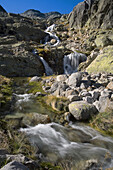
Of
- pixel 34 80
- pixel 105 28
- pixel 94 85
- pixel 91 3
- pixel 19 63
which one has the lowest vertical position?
pixel 94 85

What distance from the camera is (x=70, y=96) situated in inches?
389

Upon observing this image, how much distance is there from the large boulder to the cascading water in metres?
0.74

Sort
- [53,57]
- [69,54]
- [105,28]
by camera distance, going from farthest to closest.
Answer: [105,28] → [69,54] → [53,57]

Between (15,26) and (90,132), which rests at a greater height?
(15,26)

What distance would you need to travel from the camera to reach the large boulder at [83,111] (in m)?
7.59

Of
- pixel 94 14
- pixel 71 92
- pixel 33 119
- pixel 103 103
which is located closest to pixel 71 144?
Result: pixel 33 119

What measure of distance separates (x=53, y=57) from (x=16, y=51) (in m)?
9.47

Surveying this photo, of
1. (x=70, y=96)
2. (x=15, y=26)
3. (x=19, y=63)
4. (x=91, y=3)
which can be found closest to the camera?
(x=70, y=96)

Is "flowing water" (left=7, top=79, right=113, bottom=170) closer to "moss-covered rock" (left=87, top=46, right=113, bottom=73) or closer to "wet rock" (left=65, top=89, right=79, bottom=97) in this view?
"wet rock" (left=65, top=89, right=79, bottom=97)

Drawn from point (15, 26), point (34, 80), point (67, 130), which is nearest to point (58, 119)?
→ point (67, 130)

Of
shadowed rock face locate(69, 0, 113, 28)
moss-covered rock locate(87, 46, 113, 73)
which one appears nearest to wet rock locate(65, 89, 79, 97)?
moss-covered rock locate(87, 46, 113, 73)

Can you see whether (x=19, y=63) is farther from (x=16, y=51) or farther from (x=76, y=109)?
(x=76, y=109)

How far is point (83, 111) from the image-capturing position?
25.0 feet

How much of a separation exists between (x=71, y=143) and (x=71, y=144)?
9 centimetres
